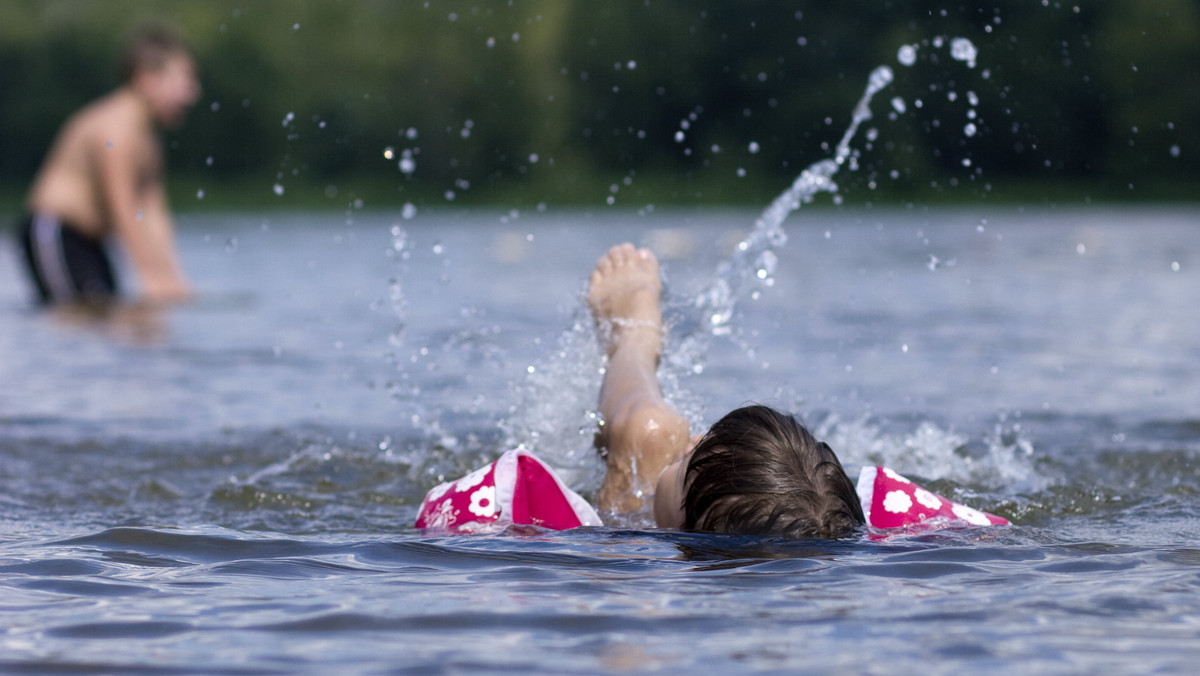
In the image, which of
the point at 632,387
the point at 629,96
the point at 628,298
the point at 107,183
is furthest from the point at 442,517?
the point at 629,96

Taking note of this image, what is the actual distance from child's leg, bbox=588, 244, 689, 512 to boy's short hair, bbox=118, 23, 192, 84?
646cm

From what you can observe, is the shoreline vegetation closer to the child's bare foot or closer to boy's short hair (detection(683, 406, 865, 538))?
the child's bare foot

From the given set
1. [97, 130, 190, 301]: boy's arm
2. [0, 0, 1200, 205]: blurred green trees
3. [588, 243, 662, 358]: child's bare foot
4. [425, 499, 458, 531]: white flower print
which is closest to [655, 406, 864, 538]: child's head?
[425, 499, 458, 531]: white flower print

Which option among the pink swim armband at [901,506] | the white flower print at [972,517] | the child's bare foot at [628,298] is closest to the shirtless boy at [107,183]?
the child's bare foot at [628,298]

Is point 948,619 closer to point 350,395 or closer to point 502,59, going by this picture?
point 350,395

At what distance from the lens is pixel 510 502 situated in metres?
3.54

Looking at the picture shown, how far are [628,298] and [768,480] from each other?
4.78 ft

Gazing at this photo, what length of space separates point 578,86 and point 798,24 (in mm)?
19068

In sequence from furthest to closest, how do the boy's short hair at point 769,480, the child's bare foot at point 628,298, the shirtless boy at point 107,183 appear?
the shirtless boy at point 107,183 < the child's bare foot at point 628,298 < the boy's short hair at point 769,480

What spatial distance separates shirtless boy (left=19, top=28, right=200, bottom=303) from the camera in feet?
33.2

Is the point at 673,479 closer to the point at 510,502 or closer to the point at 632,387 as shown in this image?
the point at 510,502

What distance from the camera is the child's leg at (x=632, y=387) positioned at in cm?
372

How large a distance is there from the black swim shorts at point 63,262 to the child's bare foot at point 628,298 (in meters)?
6.83

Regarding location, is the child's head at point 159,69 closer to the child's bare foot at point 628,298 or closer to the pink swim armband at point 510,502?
the child's bare foot at point 628,298
